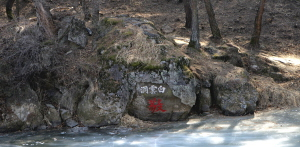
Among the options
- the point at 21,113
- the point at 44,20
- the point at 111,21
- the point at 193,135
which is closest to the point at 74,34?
the point at 44,20

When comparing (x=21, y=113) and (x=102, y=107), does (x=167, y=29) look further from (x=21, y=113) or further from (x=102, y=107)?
(x=21, y=113)

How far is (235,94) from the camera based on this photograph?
8852 millimetres

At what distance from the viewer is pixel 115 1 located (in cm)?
1933

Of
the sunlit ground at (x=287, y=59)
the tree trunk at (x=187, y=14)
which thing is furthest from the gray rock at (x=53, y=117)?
the tree trunk at (x=187, y=14)

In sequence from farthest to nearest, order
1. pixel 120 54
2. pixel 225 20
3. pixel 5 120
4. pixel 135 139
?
1. pixel 225 20
2. pixel 120 54
3. pixel 5 120
4. pixel 135 139

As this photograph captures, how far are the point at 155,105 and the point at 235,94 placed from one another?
238 cm

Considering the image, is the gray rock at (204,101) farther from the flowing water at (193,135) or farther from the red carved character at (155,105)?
the red carved character at (155,105)

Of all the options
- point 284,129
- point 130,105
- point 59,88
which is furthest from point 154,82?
point 284,129

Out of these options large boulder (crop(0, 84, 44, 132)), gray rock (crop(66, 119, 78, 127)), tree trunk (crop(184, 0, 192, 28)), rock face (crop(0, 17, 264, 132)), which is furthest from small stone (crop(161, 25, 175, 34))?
large boulder (crop(0, 84, 44, 132))

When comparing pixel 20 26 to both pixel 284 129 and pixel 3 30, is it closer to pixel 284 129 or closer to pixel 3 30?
pixel 3 30

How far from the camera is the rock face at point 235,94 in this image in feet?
28.5

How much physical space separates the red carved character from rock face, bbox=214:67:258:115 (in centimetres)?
185

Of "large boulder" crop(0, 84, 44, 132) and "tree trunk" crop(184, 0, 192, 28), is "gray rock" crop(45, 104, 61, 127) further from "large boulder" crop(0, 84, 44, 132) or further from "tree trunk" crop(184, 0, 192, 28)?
"tree trunk" crop(184, 0, 192, 28)

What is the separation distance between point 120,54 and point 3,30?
464 centimetres
